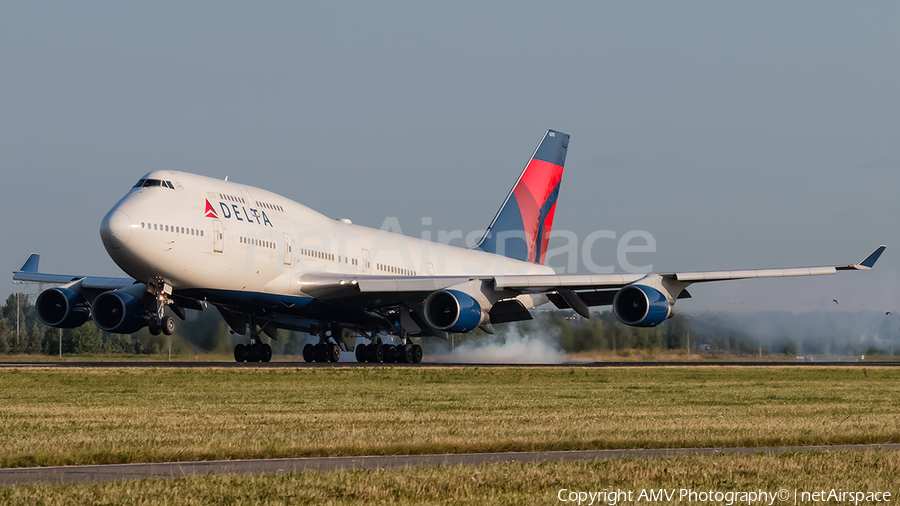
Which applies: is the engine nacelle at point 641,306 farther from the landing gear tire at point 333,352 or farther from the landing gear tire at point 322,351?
the landing gear tire at point 322,351

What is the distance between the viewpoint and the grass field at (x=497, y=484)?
9.49 m

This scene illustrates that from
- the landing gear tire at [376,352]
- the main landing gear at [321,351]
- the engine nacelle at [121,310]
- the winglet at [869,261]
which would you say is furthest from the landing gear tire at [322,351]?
the winglet at [869,261]

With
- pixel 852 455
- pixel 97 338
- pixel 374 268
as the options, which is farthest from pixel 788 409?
pixel 97 338

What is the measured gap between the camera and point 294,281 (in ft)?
119

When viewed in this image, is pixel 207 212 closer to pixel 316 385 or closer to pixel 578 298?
pixel 316 385

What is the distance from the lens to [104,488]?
9.88m

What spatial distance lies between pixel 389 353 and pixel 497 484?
3109 cm

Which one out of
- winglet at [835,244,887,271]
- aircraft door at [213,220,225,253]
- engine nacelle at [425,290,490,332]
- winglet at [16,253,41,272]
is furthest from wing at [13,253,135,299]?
winglet at [835,244,887,271]

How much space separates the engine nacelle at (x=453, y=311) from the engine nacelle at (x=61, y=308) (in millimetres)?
13169

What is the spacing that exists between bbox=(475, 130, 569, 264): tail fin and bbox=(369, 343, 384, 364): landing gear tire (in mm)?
11580

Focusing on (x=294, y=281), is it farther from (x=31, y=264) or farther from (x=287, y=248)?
(x=31, y=264)

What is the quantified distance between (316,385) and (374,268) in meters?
14.4

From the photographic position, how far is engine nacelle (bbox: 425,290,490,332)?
3625 cm

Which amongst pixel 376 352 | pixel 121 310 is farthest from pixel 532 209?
pixel 121 310
